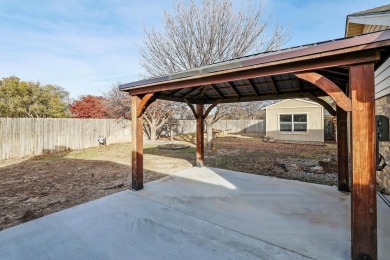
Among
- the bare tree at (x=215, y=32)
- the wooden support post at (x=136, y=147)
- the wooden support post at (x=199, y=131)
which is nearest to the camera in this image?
the wooden support post at (x=136, y=147)

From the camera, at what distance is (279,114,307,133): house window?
13891mm

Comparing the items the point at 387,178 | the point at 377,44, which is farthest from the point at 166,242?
the point at 387,178

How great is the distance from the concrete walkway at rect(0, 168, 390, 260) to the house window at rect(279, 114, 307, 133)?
10.7m

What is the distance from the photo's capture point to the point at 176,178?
210 inches

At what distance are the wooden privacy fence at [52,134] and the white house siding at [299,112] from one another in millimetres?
10677

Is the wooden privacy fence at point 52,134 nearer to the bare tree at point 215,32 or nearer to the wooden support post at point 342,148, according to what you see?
the bare tree at point 215,32

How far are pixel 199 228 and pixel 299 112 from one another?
527 inches

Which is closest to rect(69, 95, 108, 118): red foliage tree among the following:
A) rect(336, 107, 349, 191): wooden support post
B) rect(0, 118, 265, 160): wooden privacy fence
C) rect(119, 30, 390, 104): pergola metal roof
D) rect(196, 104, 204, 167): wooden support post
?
rect(0, 118, 265, 160): wooden privacy fence

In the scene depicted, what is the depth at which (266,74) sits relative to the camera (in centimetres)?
269

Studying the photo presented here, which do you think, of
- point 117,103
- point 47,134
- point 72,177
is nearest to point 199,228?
point 72,177

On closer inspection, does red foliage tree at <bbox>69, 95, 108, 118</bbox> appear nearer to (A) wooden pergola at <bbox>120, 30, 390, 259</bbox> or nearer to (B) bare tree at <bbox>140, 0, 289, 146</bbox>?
(B) bare tree at <bbox>140, 0, 289, 146</bbox>

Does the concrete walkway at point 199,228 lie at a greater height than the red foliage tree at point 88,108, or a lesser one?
lesser

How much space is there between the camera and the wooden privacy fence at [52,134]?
28.5 feet

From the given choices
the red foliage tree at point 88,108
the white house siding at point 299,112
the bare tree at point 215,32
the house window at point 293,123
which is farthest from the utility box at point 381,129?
the red foliage tree at point 88,108
